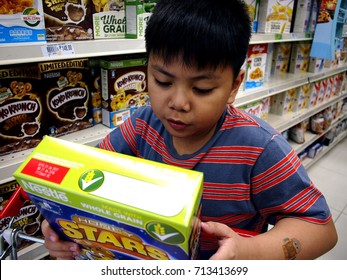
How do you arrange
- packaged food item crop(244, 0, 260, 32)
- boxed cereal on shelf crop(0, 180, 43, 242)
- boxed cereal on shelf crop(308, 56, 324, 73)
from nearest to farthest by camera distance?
boxed cereal on shelf crop(0, 180, 43, 242), packaged food item crop(244, 0, 260, 32), boxed cereal on shelf crop(308, 56, 324, 73)

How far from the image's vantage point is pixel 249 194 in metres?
0.71

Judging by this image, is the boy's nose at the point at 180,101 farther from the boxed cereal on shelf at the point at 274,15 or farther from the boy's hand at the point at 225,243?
the boxed cereal on shelf at the point at 274,15

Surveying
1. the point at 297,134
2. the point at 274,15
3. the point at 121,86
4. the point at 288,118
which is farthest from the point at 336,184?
the point at 121,86

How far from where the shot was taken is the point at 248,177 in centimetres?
69

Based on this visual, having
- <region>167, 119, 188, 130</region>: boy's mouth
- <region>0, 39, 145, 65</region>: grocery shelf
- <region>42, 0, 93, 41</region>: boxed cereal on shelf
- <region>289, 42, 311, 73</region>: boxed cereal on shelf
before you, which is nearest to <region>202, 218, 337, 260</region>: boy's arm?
<region>167, 119, 188, 130</region>: boy's mouth

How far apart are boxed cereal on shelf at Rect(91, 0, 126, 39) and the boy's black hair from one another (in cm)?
52

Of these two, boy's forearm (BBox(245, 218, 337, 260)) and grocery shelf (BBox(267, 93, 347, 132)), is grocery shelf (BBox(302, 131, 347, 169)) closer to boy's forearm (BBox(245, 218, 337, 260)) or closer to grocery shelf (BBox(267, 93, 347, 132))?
grocery shelf (BBox(267, 93, 347, 132))

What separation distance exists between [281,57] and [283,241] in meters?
2.08

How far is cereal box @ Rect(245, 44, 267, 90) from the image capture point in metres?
1.79

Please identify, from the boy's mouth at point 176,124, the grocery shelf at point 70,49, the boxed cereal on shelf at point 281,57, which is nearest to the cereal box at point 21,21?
the grocery shelf at point 70,49

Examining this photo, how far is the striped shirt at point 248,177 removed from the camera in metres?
0.66

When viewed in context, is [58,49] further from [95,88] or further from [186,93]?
[186,93]
